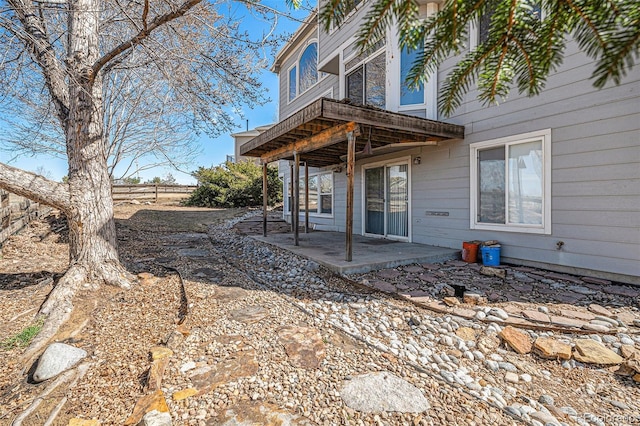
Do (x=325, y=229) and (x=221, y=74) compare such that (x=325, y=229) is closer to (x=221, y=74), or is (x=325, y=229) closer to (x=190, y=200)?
(x=221, y=74)

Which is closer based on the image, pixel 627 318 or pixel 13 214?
pixel 627 318

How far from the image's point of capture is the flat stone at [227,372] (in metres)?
2.26

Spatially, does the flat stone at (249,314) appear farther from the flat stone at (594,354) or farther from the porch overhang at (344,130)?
the flat stone at (594,354)

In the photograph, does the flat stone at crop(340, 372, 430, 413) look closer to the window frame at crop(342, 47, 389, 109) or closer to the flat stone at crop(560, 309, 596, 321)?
the flat stone at crop(560, 309, 596, 321)

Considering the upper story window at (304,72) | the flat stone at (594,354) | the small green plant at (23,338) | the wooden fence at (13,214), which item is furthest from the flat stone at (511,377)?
the upper story window at (304,72)

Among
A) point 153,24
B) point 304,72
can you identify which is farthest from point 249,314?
point 304,72

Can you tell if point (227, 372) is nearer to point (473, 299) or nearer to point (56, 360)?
point (56, 360)

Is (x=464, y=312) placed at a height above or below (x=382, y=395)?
above

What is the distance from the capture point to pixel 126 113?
806 cm

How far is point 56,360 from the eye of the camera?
97.6 inches

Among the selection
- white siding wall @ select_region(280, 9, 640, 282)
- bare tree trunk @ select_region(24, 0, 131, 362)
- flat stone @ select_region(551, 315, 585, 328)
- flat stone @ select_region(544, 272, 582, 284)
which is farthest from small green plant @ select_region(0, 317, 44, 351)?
flat stone @ select_region(544, 272, 582, 284)

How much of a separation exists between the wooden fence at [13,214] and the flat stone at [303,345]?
6185 mm

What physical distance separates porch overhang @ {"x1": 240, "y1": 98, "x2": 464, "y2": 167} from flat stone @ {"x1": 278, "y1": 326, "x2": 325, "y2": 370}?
3.04m

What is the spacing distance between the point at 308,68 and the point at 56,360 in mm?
10922
